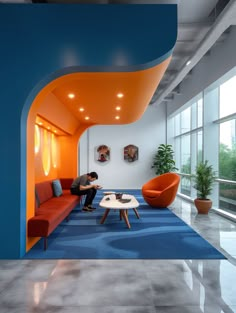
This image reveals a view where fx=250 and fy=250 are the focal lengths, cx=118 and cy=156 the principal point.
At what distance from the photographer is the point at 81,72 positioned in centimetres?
358

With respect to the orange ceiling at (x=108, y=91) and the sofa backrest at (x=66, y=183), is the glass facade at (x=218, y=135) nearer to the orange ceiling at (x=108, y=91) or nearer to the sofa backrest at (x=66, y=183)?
the orange ceiling at (x=108, y=91)

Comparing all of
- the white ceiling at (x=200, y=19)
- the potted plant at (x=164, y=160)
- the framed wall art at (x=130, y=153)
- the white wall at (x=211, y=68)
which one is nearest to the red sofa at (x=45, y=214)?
the white ceiling at (x=200, y=19)

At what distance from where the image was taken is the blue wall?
3387 millimetres

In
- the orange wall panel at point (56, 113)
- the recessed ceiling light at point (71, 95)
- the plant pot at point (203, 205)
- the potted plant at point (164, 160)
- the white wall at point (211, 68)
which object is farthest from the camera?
the potted plant at point (164, 160)

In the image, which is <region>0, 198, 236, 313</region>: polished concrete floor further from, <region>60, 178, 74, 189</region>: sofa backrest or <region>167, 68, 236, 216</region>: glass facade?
<region>60, 178, 74, 189</region>: sofa backrest

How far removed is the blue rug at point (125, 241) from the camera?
3510 millimetres

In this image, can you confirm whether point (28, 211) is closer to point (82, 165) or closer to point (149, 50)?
point (149, 50)

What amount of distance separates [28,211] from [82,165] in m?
8.03

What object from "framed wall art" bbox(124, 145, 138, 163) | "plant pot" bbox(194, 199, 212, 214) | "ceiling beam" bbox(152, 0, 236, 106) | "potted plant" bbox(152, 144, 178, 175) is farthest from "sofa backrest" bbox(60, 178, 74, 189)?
"ceiling beam" bbox(152, 0, 236, 106)

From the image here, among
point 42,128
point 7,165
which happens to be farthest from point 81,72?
point 42,128

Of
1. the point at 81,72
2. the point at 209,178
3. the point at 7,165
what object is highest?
the point at 81,72

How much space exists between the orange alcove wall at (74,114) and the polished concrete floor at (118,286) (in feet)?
2.98

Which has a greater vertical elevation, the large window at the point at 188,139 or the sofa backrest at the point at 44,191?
the large window at the point at 188,139

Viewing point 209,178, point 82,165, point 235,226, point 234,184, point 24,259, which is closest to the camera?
point 24,259
